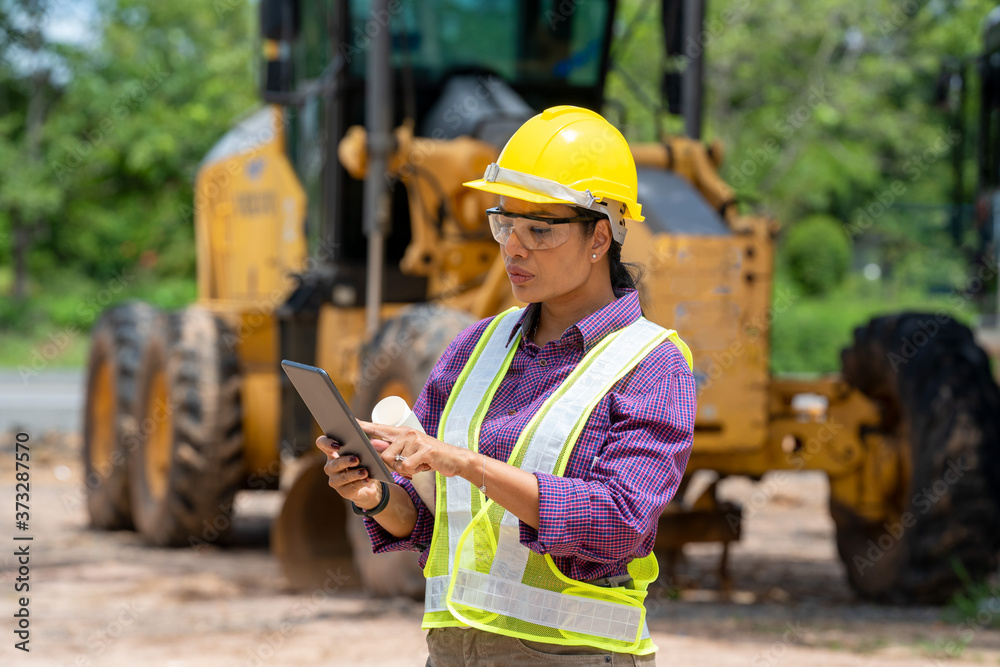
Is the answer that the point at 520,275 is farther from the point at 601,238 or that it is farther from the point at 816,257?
the point at 816,257

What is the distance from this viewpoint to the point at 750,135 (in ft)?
79.0

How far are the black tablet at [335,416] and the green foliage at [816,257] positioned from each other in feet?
86.1

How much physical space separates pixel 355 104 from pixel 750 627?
3.60 metres

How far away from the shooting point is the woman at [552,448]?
85.1 inches

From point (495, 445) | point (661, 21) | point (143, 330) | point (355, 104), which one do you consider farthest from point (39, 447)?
point (495, 445)

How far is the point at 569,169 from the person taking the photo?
7.82ft

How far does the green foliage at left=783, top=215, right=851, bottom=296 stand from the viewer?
27.5 m

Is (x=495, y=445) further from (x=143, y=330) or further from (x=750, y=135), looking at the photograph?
(x=750, y=135)

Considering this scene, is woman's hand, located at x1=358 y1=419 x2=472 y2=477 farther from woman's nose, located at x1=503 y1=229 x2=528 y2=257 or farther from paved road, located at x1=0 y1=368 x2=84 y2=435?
paved road, located at x1=0 y1=368 x2=84 y2=435

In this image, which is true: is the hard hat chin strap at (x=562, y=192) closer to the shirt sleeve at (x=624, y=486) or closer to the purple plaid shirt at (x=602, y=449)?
the purple plaid shirt at (x=602, y=449)

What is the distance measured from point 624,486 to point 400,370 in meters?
3.93

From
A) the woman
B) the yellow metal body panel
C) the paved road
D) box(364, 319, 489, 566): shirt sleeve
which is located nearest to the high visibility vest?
the woman

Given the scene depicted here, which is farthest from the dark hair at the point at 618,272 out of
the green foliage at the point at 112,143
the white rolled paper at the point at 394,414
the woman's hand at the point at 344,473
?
the green foliage at the point at 112,143

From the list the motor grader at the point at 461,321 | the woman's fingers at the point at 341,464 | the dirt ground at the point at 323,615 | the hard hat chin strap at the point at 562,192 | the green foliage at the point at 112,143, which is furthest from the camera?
the green foliage at the point at 112,143
